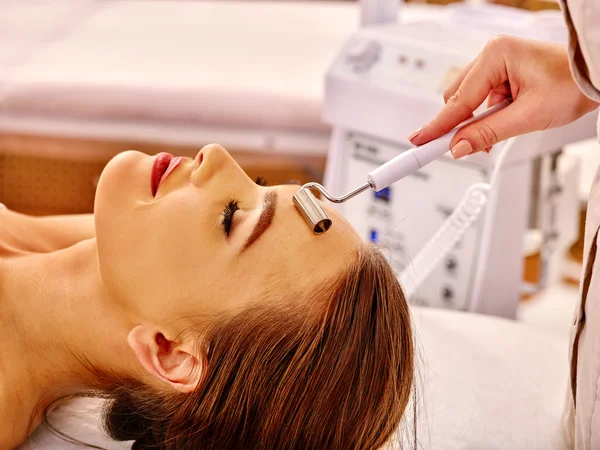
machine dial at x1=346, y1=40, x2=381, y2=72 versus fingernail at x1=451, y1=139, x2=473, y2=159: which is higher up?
fingernail at x1=451, y1=139, x2=473, y2=159

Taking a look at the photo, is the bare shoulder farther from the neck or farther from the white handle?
the white handle

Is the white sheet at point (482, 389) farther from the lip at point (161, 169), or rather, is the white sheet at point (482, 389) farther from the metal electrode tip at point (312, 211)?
the lip at point (161, 169)

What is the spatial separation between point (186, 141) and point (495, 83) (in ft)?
4.67

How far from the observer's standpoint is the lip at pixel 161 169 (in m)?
1.26

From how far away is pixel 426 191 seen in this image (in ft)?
6.08


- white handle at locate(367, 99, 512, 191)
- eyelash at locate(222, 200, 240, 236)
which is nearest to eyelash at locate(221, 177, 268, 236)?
eyelash at locate(222, 200, 240, 236)

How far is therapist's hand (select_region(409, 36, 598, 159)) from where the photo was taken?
1.19 m

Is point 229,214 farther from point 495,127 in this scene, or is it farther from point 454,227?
point 454,227

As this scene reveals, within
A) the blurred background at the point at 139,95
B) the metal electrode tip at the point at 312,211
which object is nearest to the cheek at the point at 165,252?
the metal electrode tip at the point at 312,211

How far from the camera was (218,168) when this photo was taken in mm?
1242

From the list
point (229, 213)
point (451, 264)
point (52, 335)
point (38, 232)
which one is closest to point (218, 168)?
point (229, 213)

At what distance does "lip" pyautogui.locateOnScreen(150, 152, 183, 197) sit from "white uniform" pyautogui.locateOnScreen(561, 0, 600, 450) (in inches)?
25.4

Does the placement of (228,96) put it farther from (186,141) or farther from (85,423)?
(85,423)

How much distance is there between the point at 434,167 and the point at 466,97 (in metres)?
0.60
